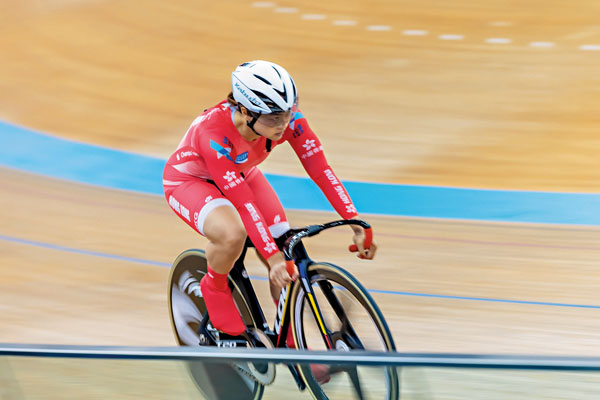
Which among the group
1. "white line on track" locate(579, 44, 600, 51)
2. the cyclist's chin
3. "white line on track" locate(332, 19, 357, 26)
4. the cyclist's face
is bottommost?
"white line on track" locate(332, 19, 357, 26)

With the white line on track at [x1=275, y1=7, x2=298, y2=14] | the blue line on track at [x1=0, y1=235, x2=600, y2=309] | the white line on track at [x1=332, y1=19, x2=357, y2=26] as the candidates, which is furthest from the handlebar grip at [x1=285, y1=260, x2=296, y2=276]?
the white line on track at [x1=275, y1=7, x2=298, y2=14]

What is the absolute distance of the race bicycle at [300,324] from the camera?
164 centimetres

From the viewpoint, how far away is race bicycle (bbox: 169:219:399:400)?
164 centimetres

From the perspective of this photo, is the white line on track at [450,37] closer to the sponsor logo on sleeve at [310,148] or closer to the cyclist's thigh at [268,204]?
the cyclist's thigh at [268,204]

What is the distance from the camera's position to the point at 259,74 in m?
2.54

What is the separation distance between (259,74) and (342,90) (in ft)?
13.9

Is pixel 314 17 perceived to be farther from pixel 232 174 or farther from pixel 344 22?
pixel 232 174

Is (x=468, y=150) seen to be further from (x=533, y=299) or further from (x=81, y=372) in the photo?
(x=81, y=372)

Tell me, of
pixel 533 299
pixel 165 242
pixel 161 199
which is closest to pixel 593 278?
pixel 533 299

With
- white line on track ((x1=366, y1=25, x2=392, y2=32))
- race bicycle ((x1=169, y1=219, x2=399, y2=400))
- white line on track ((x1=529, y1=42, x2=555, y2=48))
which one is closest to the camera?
race bicycle ((x1=169, y1=219, x2=399, y2=400))

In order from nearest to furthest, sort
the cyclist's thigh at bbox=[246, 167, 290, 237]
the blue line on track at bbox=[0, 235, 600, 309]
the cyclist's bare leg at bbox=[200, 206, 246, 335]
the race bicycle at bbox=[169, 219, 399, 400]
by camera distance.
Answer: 1. the race bicycle at bbox=[169, 219, 399, 400]
2. the cyclist's bare leg at bbox=[200, 206, 246, 335]
3. the cyclist's thigh at bbox=[246, 167, 290, 237]
4. the blue line on track at bbox=[0, 235, 600, 309]

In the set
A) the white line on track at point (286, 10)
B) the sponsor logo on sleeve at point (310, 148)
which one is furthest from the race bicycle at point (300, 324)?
the white line on track at point (286, 10)

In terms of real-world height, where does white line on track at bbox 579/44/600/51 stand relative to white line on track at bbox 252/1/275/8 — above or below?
above

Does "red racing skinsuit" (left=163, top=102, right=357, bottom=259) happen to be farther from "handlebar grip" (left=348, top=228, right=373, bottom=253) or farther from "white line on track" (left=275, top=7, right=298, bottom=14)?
"white line on track" (left=275, top=7, right=298, bottom=14)
